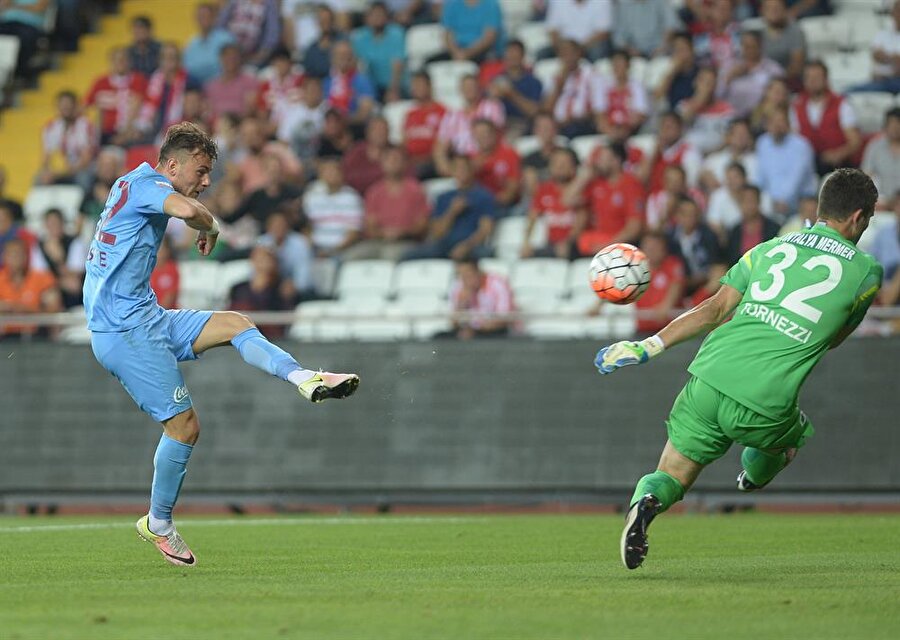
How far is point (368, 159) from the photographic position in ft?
61.9

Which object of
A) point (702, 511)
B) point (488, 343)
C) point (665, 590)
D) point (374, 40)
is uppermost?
point (374, 40)

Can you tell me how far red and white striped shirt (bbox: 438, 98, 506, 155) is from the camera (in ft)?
62.2

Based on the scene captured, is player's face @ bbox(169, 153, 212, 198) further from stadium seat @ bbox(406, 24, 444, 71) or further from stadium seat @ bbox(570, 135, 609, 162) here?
stadium seat @ bbox(406, 24, 444, 71)

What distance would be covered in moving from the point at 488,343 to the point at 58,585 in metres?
7.80

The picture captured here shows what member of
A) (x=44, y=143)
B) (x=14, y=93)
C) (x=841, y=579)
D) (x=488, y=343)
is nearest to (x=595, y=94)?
(x=488, y=343)

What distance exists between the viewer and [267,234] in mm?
17656

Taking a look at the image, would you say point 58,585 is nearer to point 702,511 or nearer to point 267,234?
point 702,511

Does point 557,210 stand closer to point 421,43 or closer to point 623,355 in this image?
point 421,43

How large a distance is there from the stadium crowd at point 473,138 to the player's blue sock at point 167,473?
6.62m

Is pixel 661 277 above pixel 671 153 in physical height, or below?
below

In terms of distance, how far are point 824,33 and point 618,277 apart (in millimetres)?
10524

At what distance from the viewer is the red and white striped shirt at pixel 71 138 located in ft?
68.8

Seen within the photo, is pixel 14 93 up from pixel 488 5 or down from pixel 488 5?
down

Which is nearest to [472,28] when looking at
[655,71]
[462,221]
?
[655,71]
